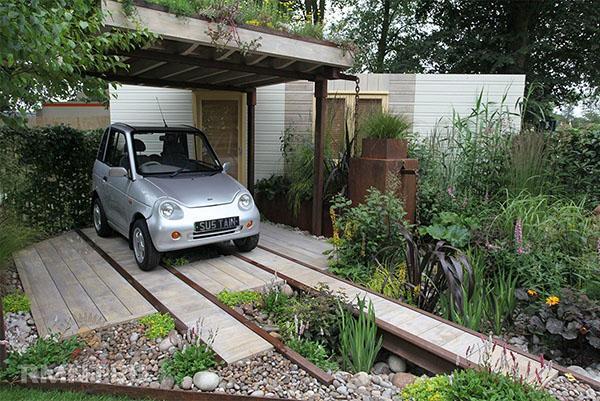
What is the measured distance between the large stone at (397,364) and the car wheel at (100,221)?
429cm

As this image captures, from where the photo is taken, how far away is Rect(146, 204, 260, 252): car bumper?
4.04m

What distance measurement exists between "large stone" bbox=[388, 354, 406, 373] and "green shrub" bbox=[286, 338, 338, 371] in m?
0.44

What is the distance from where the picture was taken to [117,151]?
205 inches

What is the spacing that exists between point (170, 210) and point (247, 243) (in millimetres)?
1138

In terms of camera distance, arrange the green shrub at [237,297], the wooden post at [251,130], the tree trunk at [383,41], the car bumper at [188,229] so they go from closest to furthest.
Result: the green shrub at [237,297], the car bumper at [188,229], the wooden post at [251,130], the tree trunk at [383,41]

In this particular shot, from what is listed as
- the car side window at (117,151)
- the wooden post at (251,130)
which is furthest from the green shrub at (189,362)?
the wooden post at (251,130)

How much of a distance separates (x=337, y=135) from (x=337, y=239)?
103 inches

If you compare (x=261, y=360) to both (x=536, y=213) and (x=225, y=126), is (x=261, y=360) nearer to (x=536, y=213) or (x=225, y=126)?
(x=536, y=213)

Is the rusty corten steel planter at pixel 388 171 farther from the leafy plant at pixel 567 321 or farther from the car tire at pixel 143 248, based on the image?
the car tire at pixel 143 248

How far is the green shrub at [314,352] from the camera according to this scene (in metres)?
2.71

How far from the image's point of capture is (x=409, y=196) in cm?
497

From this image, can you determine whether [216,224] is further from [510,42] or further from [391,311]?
[510,42]

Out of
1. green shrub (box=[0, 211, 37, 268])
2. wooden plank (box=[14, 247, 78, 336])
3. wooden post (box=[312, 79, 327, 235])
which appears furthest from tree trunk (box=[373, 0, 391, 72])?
wooden plank (box=[14, 247, 78, 336])

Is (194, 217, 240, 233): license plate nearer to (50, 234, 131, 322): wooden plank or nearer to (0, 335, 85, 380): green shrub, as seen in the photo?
(50, 234, 131, 322): wooden plank
